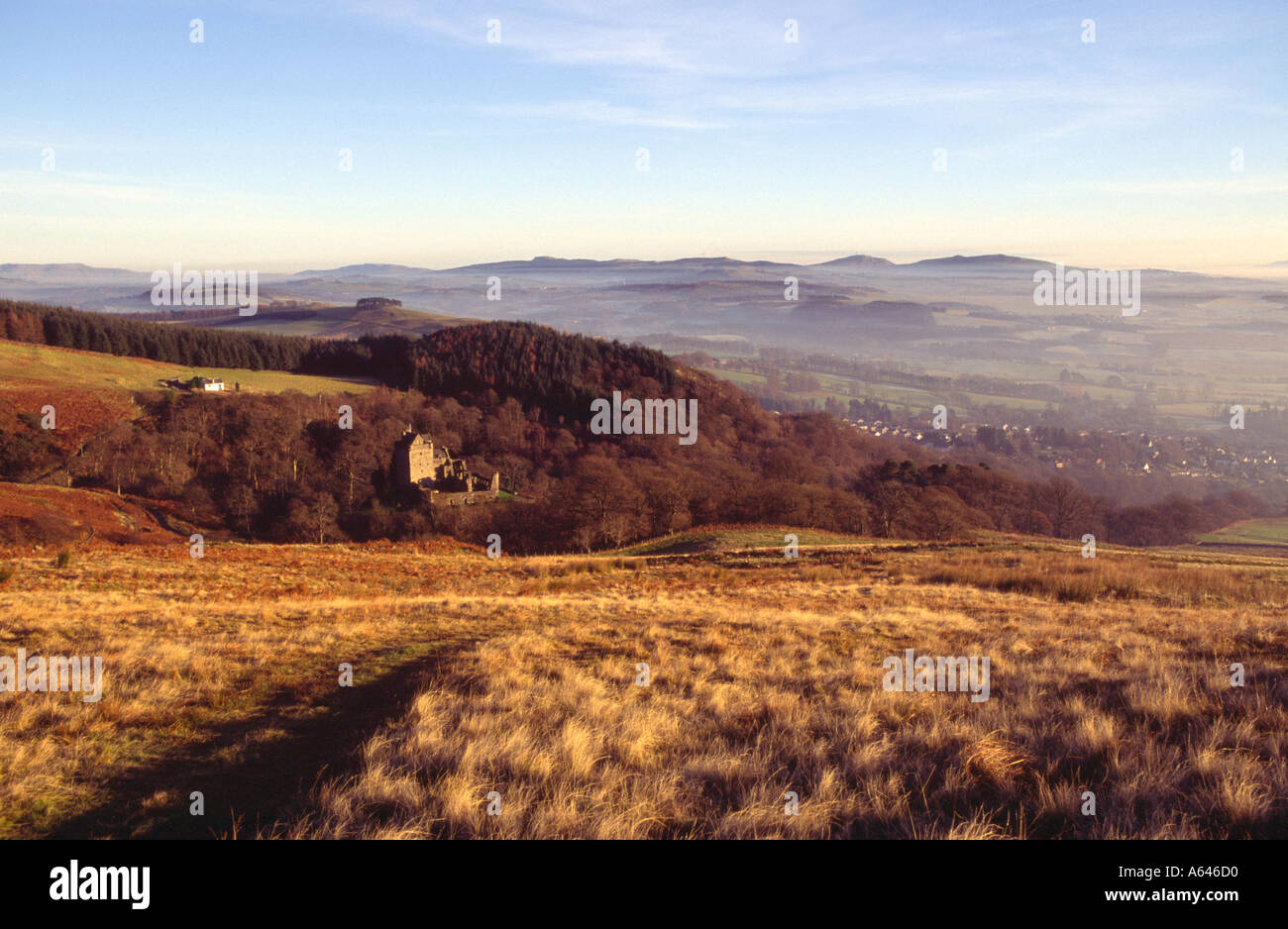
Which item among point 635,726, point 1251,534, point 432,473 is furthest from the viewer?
point 1251,534

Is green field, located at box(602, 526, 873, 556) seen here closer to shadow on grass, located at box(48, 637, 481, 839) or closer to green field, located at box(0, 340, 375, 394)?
shadow on grass, located at box(48, 637, 481, 839)

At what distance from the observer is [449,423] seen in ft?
309

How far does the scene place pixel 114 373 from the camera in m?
80.6

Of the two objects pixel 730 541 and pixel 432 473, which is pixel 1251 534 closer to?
pixel 730 541

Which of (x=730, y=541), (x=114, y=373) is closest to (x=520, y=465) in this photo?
(x=114, y=373)

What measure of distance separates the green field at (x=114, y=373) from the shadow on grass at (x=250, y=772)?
87.9 metres

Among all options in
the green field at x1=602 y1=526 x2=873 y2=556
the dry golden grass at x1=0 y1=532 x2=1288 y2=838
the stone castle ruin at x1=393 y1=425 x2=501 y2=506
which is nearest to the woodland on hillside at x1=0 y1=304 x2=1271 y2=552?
the stone castle ruin at x1=393 y1=425 x2=501 y2=506

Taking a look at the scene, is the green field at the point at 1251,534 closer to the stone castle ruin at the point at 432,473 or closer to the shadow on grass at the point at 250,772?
the stone castle ruin at the point at 432,473

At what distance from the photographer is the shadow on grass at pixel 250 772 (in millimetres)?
4391

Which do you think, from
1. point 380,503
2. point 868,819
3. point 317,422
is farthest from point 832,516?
point 317,422

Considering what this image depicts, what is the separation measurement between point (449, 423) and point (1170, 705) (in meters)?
93.9

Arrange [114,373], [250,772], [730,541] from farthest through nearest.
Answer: [114,373], [730,541], [250,772]

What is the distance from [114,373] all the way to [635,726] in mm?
99085

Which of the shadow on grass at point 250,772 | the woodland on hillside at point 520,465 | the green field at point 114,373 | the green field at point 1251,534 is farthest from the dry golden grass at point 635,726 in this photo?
the green field at point 114,373
